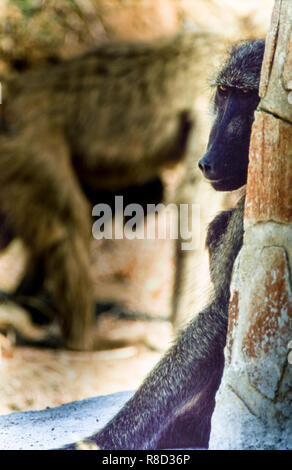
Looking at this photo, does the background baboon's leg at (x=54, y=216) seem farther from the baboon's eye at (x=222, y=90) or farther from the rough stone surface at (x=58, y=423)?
the baboon's eye at (x=222, y=90)

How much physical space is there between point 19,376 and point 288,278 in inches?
54.7

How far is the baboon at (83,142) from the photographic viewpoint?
303cm

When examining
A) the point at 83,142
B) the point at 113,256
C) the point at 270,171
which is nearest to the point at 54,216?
the point at 83,142

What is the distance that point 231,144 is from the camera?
1.15 metres

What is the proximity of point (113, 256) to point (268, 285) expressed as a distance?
10.3 ft

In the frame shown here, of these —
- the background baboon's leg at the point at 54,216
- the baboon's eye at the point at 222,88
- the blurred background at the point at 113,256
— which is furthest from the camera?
the background baboon's leg at the point at 54,216

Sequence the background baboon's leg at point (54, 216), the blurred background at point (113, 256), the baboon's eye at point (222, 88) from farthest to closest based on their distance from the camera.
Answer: the background baboon's leg at point (54, 216) → the blurred background at point (113, 256) → the baboon's eye at point (222, 88)

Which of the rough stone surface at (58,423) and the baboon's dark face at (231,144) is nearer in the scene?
the baboon's dark face at (231,144)

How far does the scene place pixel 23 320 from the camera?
11.3 ft

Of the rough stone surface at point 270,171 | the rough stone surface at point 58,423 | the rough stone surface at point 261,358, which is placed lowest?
the rough stone surface at point 58,423

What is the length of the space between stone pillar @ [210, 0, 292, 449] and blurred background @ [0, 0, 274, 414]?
2.68 feet

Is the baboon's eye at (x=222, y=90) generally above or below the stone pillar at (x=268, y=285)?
above

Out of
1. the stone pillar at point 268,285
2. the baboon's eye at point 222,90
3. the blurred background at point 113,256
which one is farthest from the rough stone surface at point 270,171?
the blurred background at point 113,256
